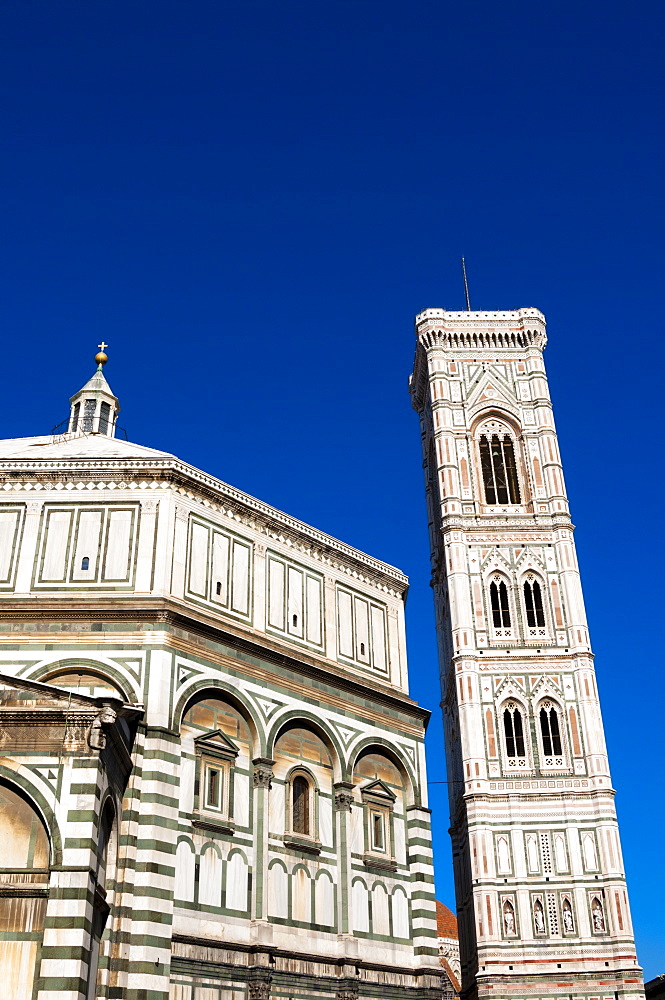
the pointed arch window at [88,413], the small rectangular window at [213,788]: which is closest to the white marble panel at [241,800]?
the small rectangular window at [213,788]

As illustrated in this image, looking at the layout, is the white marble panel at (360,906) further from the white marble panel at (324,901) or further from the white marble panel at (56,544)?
the white marble panel at (56,544)

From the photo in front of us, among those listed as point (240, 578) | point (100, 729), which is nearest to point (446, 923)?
point (240, 578)

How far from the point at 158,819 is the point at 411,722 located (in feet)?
31.9

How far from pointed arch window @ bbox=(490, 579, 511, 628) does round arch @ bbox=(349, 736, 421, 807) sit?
59.4 feet

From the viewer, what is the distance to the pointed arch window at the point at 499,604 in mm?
46719

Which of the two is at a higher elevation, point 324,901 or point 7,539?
point 7,539

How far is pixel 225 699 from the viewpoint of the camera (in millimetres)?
25656

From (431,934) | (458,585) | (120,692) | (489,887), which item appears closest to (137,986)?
(120,692)

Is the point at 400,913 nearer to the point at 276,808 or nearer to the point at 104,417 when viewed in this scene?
the point at 276,808

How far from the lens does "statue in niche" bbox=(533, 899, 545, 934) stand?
40.1 meters

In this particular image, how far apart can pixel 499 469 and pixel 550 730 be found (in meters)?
13.2

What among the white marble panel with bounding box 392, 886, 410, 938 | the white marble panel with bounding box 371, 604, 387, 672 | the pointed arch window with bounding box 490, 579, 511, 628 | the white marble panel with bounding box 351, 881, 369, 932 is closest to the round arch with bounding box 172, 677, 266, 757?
the white marble panel with bounding box 351, 881, 369, 932

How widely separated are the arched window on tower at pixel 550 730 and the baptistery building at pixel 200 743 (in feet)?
47.8

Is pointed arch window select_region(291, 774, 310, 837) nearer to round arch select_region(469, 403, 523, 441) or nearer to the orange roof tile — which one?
round arch select_region(469, 403, 523, 441)
